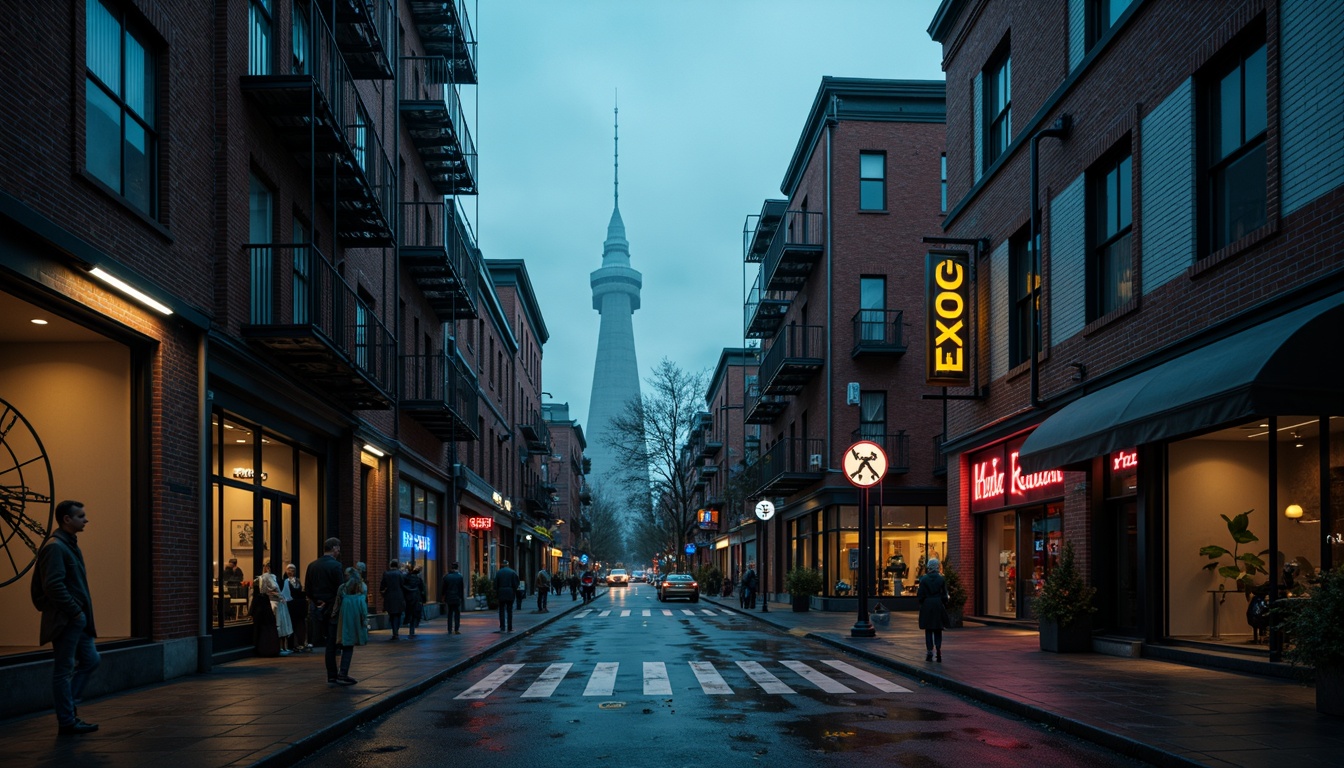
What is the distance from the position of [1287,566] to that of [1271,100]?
524 centimetres

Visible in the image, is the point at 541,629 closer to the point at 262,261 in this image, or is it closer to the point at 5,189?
the point at 262,261

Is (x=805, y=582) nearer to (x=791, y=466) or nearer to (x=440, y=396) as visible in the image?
(x=791, y=466)

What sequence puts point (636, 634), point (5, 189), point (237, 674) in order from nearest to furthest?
point (5, 189) → point (237, 674) → point (636, 634)

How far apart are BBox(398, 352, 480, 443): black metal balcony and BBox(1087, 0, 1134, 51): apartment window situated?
15318 millimetres

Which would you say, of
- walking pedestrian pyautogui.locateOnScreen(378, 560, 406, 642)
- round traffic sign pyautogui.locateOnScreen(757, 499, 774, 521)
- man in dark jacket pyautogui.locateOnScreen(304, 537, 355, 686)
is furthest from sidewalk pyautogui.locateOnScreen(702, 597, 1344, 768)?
round traffic sign pyautogui.locateOnScreen(757, 499, 774, 521)

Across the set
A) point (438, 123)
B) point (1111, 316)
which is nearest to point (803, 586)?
point (438, 123)

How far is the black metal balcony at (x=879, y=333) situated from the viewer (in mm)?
36469

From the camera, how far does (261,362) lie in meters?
17.7

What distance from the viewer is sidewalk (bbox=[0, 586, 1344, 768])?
28.2 feet

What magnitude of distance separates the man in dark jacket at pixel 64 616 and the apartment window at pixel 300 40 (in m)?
12.3

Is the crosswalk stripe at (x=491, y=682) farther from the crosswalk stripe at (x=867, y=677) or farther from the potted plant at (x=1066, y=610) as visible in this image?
the potted plant at (x=1066, y=610)

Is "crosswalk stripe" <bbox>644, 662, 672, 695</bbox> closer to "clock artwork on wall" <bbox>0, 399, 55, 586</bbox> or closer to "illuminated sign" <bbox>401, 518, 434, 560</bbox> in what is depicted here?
"clock artwork on wall" <bbox>0, 399, 55, 586</bbox>

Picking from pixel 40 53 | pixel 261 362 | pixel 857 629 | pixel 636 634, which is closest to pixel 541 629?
pixel 636 634

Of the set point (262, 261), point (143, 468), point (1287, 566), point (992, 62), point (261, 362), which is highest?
point (992, 62)
